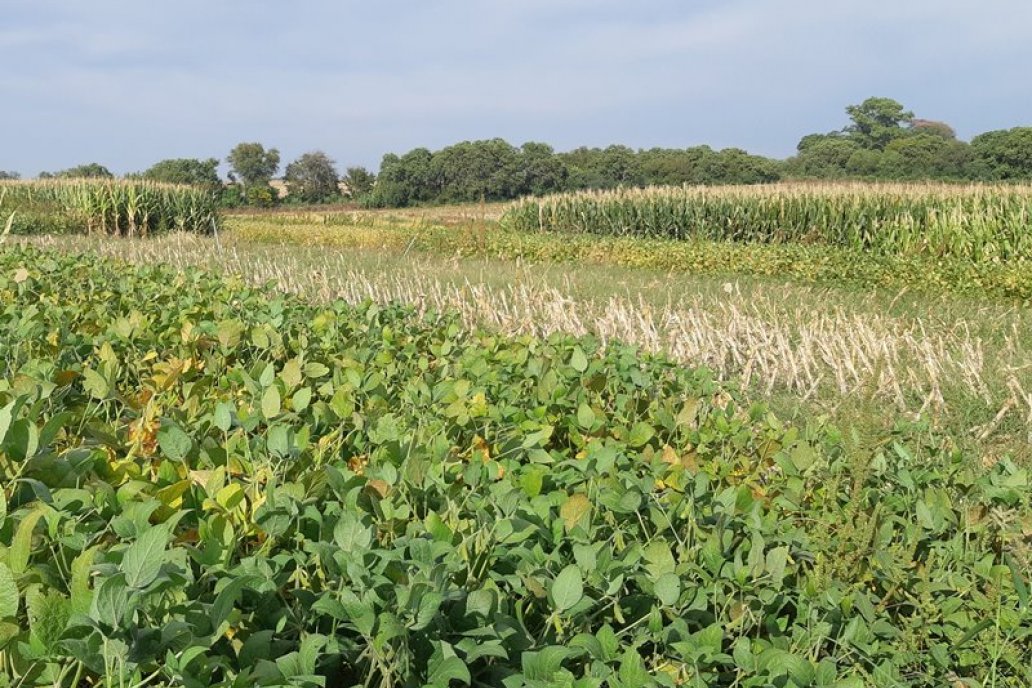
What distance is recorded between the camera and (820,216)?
2067 centimetres

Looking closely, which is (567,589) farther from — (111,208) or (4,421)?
(111,208)

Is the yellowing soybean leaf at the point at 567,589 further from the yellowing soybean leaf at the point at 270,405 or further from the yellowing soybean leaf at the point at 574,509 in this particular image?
the yellowing soybean leaf at the point at 270,405

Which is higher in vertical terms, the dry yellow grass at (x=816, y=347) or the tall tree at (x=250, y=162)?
the tall tree at (x=250, y=162)

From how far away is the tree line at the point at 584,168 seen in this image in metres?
63.1

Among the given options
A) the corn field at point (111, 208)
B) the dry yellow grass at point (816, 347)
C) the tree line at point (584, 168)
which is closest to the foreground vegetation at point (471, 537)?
the dry yellow grass at point (816, 347)

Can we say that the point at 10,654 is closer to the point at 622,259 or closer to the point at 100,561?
the point at 100,561

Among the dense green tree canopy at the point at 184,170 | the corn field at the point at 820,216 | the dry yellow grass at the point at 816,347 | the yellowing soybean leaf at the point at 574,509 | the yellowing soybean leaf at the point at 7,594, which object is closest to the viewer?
the yellowing soybean leaf at the point at 7,594

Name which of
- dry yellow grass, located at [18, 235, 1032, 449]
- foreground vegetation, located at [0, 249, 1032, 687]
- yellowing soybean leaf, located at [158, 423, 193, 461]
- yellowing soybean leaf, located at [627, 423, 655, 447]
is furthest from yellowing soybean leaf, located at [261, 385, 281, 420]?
dry yellow grass, located at [18, 235, 1032, 449]

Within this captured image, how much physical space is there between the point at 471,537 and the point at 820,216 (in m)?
20.6

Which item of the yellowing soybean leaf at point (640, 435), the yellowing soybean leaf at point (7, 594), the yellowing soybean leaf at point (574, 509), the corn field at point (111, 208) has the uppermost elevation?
the corn field at point (111, 208)

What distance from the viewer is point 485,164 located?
220ft

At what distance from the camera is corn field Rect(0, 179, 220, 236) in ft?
79.8

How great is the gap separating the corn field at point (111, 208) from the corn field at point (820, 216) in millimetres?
9615

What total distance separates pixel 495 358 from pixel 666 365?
707 mm
